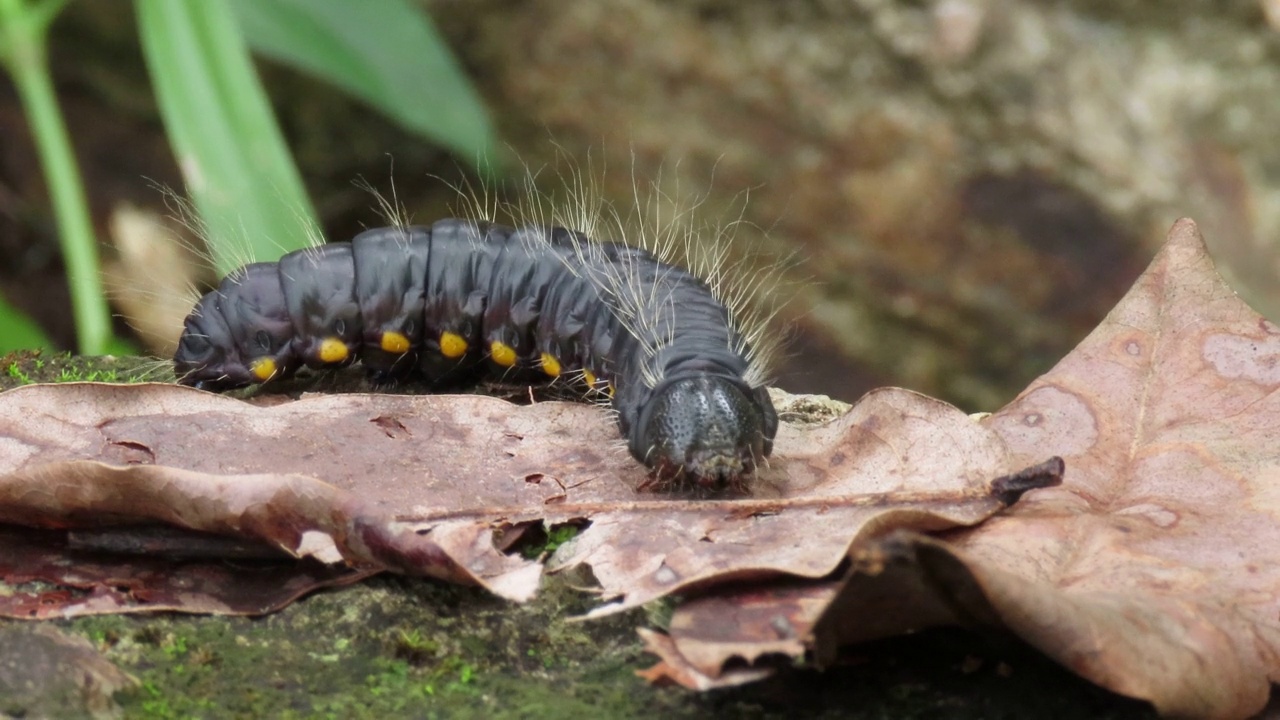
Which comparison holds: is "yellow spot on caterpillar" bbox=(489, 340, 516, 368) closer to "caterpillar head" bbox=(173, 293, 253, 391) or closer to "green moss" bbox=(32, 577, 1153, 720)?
"caterpillar head" bbox=(173, 293, 253, 391)

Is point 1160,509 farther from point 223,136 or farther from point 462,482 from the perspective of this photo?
point 223,136

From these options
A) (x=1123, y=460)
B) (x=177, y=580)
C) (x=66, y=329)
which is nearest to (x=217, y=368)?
(x=177, y=580)

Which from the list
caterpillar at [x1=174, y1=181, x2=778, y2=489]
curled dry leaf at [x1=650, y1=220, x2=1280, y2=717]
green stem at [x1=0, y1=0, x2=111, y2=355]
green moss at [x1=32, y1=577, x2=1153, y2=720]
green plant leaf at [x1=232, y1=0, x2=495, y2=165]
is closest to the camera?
curled dry leaf at [x1=650, y1=220, x2=1280, y2=717]

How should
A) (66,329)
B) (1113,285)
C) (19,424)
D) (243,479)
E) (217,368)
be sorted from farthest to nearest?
1. (66,329)
2. (1113,285)
3. (217,368)
4. (19,424)
5. (243,479)

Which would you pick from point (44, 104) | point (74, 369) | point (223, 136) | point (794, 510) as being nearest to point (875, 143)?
point (223, 136)

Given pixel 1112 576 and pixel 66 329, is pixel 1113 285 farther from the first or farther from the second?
pixel 66 329

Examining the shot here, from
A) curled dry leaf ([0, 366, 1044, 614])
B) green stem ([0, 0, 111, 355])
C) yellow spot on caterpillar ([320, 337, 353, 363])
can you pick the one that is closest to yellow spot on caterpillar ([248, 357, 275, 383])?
yellow spot on caterpillar ([320, 337, 353, 363])
